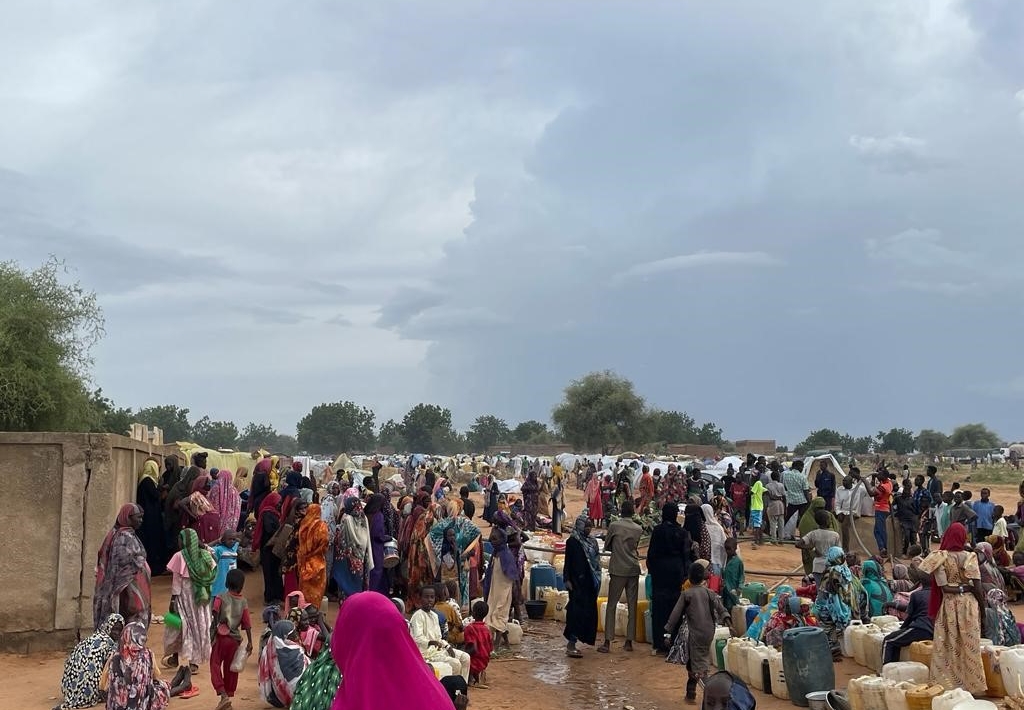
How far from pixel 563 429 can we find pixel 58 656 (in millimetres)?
65806

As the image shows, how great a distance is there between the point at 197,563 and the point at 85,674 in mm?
1258

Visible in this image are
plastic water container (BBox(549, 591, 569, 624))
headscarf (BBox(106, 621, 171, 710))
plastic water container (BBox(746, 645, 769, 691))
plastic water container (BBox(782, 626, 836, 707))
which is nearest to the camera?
headscarf (BBox(106, 621, 171, 710))

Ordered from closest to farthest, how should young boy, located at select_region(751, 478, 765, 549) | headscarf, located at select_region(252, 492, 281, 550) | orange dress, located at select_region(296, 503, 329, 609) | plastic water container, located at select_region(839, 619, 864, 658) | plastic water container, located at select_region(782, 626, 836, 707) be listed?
plastic water container, located at select_region(782, 626, 836, 707) < plastic water container, located at select_region(839, 619, 864, 658) < orange dress, located at select_region(296, 503, 329, 609) < headscarf, located at select_region(252, 492, 281, 550) < young boy, located at select_region(751, 478, 765, 549)

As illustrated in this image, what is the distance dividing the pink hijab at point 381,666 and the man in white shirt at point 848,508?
14.9m

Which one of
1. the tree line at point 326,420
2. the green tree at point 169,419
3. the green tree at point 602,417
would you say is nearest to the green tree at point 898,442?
the tree line at point 326,420

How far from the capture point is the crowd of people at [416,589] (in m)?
7.21

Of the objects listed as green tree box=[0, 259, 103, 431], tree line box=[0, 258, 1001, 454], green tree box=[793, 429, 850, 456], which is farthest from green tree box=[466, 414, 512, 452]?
green tree box=[0, 259, 103, 431]

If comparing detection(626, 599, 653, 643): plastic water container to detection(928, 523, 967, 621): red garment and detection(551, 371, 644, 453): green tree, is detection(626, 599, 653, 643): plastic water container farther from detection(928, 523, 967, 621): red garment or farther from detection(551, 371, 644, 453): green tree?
detection(551, 371, 644, 453): green tree

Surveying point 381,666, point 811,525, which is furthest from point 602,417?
point 381,666

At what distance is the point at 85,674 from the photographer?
292 inches

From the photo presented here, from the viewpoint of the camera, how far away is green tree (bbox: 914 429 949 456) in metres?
91.2

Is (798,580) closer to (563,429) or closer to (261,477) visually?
(261,477)

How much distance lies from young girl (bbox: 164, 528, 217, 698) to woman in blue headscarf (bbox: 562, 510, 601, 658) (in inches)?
158

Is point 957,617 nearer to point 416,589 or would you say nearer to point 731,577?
point 731,577
